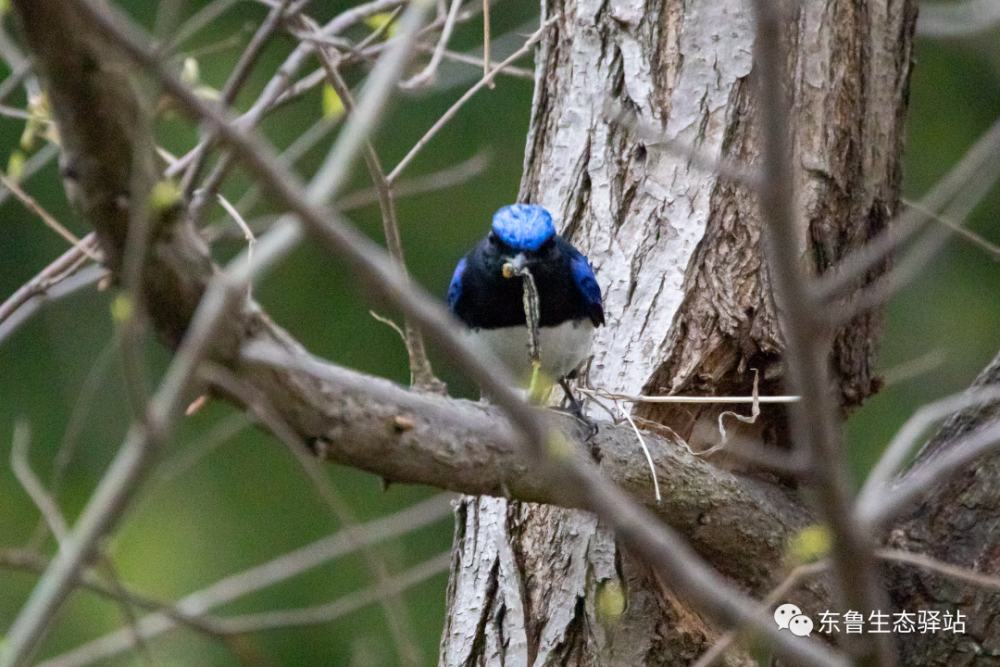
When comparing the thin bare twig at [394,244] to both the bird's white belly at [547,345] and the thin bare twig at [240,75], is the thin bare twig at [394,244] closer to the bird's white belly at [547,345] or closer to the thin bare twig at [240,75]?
the thin bare twig at [240,75]

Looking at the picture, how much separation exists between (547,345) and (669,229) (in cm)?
47

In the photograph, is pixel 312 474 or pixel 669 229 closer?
pixel 312 474

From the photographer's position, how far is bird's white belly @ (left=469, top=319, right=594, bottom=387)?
272 centimetres

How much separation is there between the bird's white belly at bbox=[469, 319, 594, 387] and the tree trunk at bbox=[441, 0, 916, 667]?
0.10 metres

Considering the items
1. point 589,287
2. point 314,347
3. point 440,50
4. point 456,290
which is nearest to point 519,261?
point 589,287

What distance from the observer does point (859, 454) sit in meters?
5.49

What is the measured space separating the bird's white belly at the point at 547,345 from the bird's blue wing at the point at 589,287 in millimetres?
30

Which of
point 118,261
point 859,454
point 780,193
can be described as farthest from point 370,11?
point 859,454

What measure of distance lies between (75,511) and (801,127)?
3.71 meters

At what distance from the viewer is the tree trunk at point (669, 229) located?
2.60 m

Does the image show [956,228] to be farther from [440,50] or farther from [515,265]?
[440,50]

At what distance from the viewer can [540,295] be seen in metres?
2.84

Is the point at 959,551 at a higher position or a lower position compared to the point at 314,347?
lower

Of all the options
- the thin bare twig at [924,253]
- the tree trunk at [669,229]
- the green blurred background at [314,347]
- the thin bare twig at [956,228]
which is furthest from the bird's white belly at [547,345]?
the green blurred background at [314,347]
